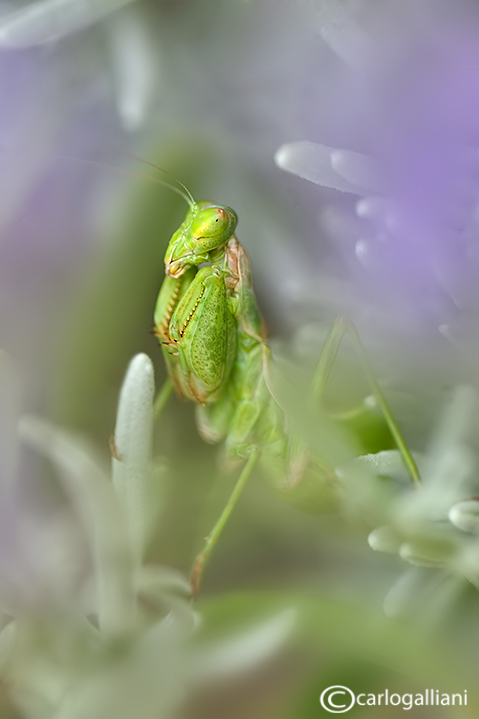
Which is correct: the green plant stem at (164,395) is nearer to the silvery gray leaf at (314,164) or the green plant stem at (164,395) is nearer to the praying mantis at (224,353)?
the praying mantis at (224,353)

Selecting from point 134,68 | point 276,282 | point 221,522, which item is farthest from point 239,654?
point 134,68

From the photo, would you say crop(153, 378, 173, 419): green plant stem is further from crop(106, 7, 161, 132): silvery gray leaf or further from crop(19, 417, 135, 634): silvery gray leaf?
crop(106, 7, 161, 132): silvery gray leaf

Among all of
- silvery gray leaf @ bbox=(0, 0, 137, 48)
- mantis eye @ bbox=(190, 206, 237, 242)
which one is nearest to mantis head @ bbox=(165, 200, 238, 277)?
mantis eye @ bbox=(190, 206, 237, 242)

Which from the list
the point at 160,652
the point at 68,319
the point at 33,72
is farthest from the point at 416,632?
the point at 33,72

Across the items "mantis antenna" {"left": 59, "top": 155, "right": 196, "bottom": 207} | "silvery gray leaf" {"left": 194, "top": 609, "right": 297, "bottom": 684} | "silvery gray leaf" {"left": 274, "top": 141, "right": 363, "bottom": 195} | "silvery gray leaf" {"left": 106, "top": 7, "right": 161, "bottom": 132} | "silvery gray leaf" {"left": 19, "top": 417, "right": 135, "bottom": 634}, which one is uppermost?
"silvery gray leaf" {"left": 106, "top": 7, "right": 161, "bottom": 132}

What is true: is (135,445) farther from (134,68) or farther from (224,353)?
(134,68)

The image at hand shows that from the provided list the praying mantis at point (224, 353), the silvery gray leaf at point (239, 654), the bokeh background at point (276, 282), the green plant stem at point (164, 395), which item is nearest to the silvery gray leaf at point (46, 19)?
the bokeh background at point (276, 282)
